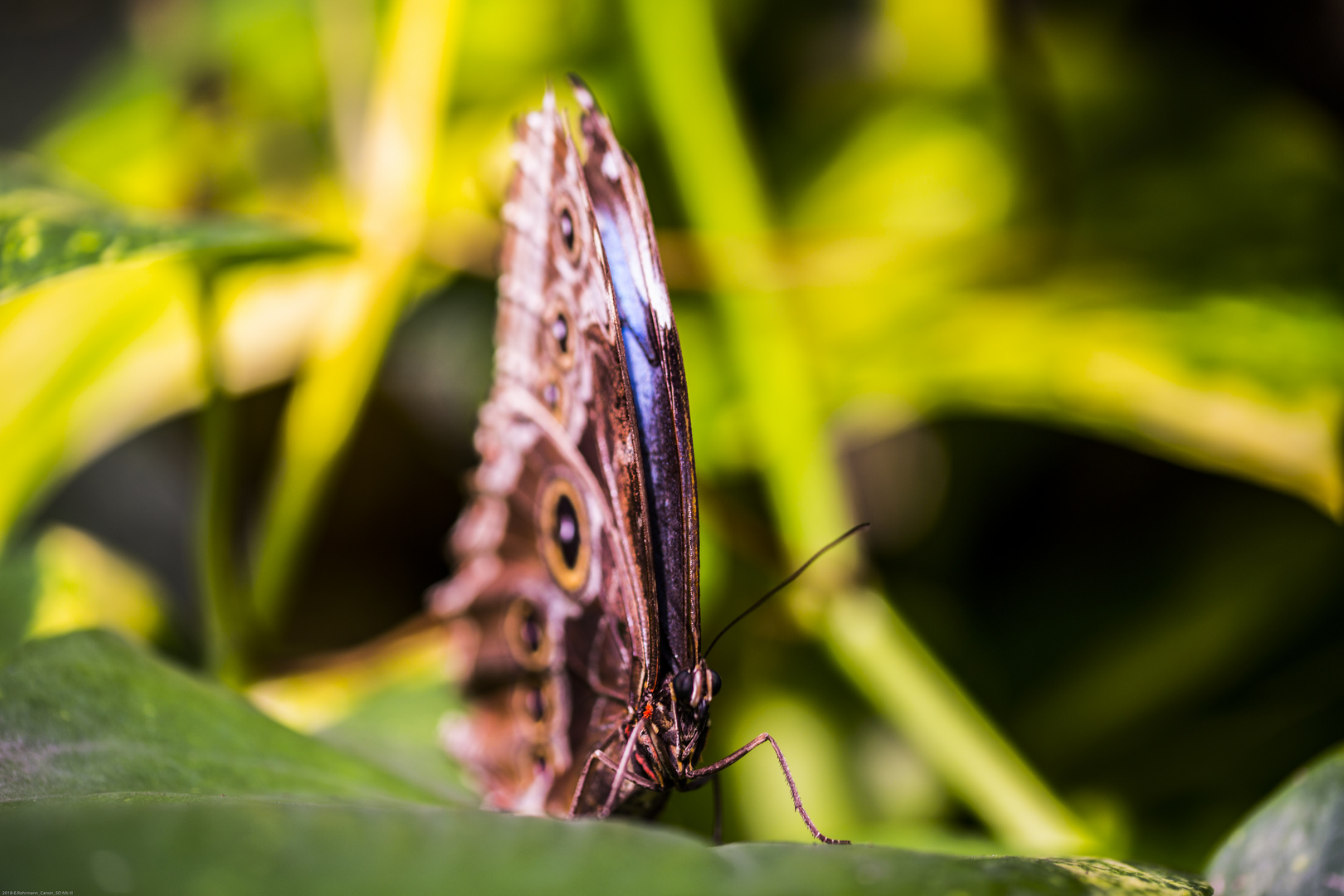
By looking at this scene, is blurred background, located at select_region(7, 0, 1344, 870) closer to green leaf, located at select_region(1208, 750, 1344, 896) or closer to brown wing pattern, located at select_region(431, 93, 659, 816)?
brown wing pattern, located at select_region(431, 93, 659, 816)

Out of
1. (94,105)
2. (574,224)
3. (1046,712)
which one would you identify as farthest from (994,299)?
(94,105)

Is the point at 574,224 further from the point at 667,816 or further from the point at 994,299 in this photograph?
the point at 994,299

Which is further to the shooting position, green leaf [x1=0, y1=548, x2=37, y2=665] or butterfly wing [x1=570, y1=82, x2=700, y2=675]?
green leaf [x1=0, y1=548, x2=37, y2=665]

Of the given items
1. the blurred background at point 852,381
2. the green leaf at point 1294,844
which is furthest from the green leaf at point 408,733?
the green leaf at point 1294,844

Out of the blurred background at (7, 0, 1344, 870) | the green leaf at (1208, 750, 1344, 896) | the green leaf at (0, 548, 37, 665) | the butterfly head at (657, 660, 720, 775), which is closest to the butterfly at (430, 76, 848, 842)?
the butterfly head at (657, 660, 720, 775)

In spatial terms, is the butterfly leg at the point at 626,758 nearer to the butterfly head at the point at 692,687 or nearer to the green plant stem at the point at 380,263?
the butterfly head at the point at 692,687
